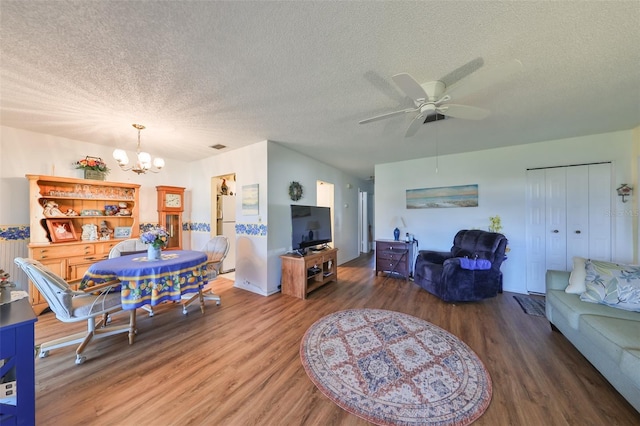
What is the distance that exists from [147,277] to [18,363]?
1002 millimetres

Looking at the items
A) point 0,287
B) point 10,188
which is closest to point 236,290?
point 0,287

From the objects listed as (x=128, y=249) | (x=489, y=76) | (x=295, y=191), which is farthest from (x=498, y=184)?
(x=128, y=249)

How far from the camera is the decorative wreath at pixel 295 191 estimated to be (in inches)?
151

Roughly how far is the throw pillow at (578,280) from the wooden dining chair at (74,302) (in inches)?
171

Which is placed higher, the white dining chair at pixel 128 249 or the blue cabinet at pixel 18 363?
the white dining chair at pixel 128 249

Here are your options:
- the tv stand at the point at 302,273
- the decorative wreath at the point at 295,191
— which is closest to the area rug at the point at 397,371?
the tv stand at the point at 302,273

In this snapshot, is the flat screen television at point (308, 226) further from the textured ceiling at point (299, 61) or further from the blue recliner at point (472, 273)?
the blue recliner at point (472, 273)

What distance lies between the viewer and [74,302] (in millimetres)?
1962

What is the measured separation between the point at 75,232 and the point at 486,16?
5.27 meters

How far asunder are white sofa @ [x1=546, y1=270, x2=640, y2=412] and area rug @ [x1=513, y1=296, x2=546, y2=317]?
666 millimetres

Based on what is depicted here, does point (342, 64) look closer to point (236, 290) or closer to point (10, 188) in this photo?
point (236, 290)

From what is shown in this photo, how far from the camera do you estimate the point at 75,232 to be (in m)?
3.25

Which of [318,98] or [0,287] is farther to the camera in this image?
[318,98]

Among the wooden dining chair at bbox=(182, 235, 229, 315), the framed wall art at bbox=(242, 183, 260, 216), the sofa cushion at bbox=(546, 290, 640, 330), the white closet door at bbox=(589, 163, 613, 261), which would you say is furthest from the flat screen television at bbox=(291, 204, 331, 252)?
the white closet door at bbox=(589, 163, 613, 261)
